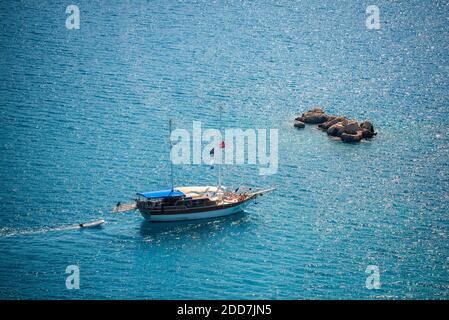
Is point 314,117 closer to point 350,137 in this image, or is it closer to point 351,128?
point 351,128

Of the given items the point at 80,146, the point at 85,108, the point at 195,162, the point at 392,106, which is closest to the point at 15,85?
the point at 85,108

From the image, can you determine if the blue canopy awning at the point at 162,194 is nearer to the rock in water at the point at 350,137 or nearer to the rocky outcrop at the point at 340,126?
the rock in water at the point at 350,137

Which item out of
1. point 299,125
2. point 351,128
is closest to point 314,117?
point 299,125

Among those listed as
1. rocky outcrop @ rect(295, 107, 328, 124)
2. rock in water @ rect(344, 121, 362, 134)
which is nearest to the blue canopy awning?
rock in water @ rect(344, 121, 362, 134)

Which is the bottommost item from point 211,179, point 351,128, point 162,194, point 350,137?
point 162,194

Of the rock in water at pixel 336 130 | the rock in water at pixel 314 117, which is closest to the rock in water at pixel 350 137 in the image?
the rock in water at pixel 336 130
